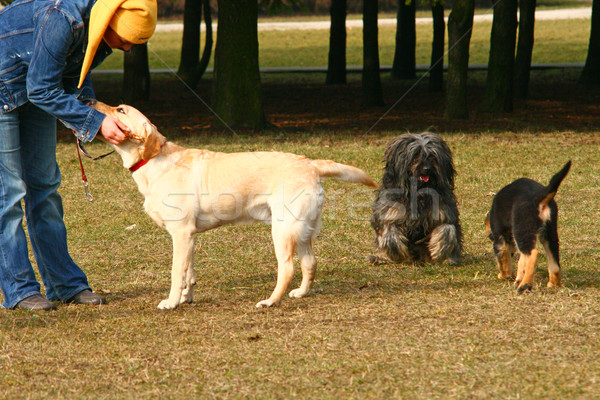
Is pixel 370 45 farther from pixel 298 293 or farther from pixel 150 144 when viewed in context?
→ pixel 150 144

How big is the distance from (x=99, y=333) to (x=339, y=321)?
5.40ft

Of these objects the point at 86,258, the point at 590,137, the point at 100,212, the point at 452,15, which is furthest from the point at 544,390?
the point at 452,15

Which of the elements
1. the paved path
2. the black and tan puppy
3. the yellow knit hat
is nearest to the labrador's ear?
the yellow knit hat

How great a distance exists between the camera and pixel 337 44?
23922mm

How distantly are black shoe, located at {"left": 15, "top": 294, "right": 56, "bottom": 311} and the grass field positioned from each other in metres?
0.06

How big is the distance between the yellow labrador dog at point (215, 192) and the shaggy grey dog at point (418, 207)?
5.00 feet

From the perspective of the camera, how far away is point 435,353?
448cm

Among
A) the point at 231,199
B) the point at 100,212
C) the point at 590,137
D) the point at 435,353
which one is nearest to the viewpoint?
the point at 435,353

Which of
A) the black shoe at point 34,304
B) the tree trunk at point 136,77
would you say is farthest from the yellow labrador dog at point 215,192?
the tree trunk at point 136,77

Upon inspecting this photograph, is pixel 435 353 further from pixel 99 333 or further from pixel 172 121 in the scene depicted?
pixel 172 121

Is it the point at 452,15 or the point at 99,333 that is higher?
the point at 452,15

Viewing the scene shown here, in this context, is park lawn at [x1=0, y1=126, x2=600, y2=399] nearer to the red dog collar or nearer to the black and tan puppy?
the black and tan puppy

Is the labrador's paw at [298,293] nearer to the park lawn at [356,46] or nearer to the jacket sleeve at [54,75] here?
the jacket sleeve at [54,75]

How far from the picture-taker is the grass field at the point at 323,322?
409cm
